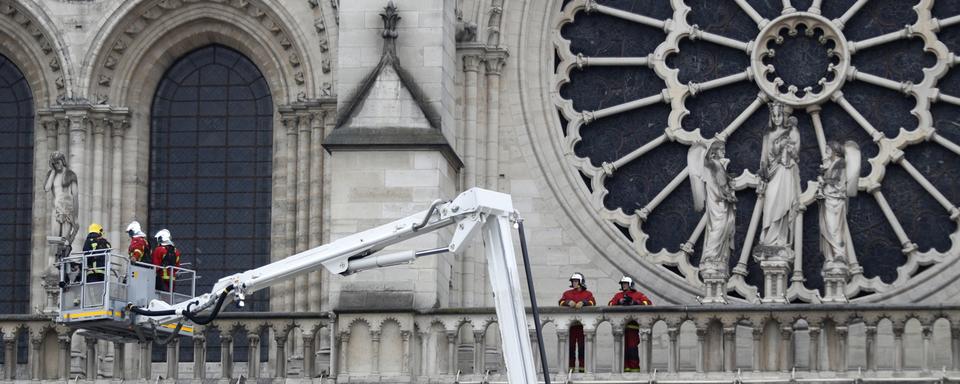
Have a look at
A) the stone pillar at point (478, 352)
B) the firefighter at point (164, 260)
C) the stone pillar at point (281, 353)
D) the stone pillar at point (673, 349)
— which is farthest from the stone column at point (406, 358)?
the stone pillar at point (673, 349)

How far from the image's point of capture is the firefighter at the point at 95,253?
29.2 meters

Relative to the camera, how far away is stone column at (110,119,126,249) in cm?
3394

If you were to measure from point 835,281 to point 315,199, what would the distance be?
20.8 ft

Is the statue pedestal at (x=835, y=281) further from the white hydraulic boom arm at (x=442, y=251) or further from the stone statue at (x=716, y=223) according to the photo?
the white hydraulic boom arm at (x=442, y=251)

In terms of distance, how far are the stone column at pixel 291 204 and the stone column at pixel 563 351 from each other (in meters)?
4.00

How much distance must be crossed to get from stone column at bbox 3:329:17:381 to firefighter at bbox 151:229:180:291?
2.21 metres

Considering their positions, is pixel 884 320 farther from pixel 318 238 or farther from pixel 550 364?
pixel 318 238

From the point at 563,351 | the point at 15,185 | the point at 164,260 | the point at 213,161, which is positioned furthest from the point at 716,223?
the point at 15,185

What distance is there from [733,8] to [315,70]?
4.89 m

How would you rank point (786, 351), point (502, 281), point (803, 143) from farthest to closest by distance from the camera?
point (803, 143) < point (786, 351) < point (502, 281)

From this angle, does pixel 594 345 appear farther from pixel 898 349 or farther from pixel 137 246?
pixel 137 246

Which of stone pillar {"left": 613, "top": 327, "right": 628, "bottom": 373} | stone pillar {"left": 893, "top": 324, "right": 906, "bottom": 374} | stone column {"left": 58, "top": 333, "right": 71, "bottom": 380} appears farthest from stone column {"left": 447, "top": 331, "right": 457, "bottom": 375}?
stone pillar {"left": 893, "top": 324, "right": 906, "bottom": 374}

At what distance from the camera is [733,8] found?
33.7 meters

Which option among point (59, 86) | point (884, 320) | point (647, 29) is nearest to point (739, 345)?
point (884, 320)
